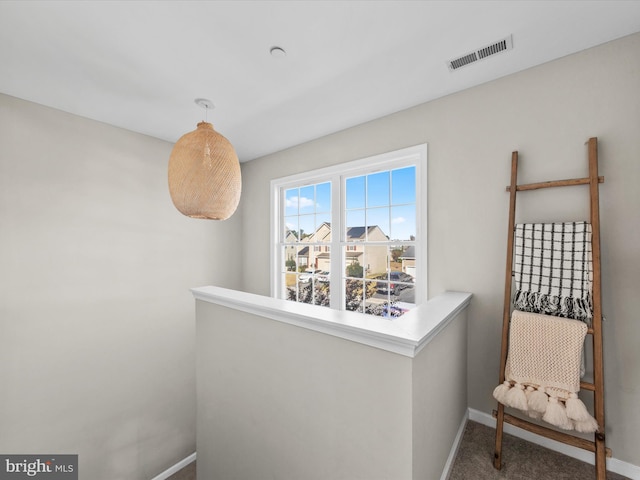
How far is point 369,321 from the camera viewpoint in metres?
1.22

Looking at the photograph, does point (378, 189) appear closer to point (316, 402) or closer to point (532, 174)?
point (532, 174)

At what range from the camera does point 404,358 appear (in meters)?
1.04

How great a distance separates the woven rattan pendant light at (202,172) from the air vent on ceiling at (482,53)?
1508 millimetres

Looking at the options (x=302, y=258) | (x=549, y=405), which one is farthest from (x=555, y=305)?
(x=302, y=258)

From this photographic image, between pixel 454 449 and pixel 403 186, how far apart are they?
1.89m

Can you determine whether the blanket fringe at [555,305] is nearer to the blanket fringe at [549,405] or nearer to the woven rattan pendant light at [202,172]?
the blanket fringe at [549,405]

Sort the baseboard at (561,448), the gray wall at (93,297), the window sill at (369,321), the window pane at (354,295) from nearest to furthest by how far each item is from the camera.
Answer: the window sill at (369,321) → the baseboard at (561,448) → the gray wall at (93,297) → the window pane at (354,295)

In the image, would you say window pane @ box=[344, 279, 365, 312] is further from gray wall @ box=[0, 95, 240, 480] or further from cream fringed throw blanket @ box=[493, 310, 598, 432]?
gray wall @ box=[0, 95, 240, 480]

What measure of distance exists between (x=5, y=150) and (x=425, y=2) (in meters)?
3.05

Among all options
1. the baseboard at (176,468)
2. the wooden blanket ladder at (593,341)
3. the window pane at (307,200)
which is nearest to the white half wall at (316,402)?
the wooden blanket ladder at (593,341)

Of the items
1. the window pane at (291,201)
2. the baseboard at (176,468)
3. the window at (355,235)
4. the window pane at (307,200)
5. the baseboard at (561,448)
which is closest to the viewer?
the baseboard at (561,448)

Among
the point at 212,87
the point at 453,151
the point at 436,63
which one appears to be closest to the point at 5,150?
the point at 212,87

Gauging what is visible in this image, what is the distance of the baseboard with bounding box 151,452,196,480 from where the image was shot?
9.49 ft

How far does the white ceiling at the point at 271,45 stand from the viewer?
4.34 ft
